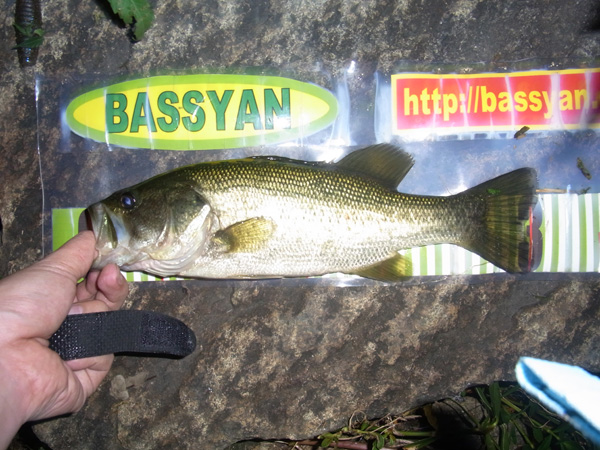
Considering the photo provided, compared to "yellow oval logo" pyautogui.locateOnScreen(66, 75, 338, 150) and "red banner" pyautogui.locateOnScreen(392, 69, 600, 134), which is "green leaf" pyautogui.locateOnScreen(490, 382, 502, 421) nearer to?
"red banner" pyautogui.locateOnScreen(392, 69, 600, 134)

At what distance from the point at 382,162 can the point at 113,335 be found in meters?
1.78

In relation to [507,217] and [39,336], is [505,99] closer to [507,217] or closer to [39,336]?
[507,217]

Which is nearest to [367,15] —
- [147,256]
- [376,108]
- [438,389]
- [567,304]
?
[376,108]

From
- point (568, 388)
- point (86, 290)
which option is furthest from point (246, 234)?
point (568, 388)

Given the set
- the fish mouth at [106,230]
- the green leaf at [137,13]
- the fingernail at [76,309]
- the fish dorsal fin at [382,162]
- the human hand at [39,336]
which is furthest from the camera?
the green leaf at [137,13]

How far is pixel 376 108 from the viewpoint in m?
2.83

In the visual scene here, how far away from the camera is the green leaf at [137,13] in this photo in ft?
8.91

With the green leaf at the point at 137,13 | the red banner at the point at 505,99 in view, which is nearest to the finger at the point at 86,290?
the green leaf at the point at 137,13

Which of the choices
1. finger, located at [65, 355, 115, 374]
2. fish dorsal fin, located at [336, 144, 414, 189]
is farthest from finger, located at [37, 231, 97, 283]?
fish dorsal fin, located at [336, 144, 414, 189]

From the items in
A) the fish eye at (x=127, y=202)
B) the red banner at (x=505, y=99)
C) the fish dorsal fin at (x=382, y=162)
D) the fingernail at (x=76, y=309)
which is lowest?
the fingernail at (x=76, y=309)

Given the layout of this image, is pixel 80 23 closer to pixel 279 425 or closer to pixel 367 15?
pixel 367 15

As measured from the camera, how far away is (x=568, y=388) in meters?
2.74

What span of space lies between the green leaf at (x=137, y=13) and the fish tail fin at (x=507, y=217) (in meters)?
2.21

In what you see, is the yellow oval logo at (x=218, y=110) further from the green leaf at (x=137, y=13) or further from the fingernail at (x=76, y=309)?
the fingernail at (x=76, y=309)
